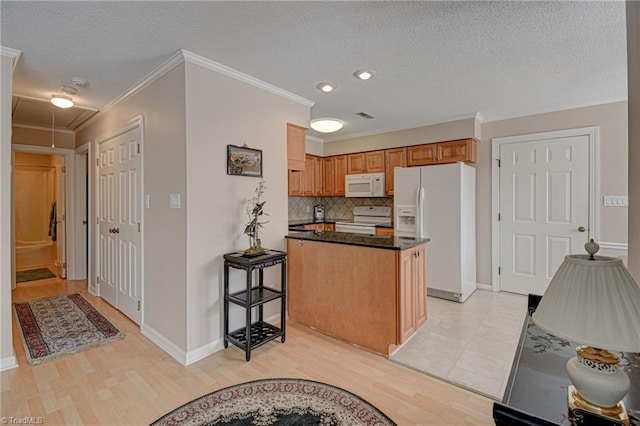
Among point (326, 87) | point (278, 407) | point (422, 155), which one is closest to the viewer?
point (278, 407)

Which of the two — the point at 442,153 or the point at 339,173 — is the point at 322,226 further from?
the point at 442,153

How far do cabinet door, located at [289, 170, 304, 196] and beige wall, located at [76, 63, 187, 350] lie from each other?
8.33 ft

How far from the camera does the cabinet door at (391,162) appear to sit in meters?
4.60

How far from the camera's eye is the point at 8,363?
2.28 m

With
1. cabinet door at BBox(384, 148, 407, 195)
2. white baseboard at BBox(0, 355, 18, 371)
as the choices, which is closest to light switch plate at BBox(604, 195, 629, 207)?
cabinet door at BBox(384, 148, 407, 195)

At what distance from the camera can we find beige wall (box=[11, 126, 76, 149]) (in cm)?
428

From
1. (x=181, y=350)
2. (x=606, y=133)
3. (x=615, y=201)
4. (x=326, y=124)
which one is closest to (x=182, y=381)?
(x=181, y=350)

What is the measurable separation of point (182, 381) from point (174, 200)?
136 centimetres

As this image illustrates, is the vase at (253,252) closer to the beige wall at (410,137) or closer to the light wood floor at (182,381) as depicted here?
the light wood floor at (182,381)

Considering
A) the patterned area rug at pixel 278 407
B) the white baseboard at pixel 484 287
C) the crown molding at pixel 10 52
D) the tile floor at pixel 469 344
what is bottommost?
the patterned area rug at pixel 278 407

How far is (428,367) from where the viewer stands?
2.30 meters

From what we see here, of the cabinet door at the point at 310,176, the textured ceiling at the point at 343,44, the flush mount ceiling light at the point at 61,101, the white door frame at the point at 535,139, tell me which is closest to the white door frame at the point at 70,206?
the textured ceiling at the point at 343,44

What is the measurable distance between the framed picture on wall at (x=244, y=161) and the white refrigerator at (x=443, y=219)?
218 centimetres

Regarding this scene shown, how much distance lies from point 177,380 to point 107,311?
194 cm
